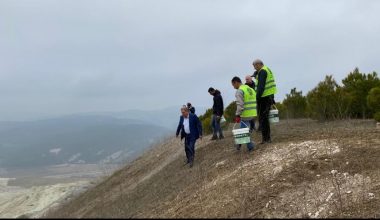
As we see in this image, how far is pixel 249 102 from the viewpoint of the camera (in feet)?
43.3

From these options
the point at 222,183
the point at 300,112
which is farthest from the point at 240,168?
the point at 300,112

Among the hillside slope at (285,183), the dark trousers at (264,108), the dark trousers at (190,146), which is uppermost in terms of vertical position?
the dark trousers at (264,108)

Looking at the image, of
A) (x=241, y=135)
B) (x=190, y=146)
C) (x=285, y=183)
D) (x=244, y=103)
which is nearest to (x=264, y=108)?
(x=244, y=103)

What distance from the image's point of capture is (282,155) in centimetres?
1225

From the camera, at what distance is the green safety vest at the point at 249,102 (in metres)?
13.1

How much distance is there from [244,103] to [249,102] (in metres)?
0.12

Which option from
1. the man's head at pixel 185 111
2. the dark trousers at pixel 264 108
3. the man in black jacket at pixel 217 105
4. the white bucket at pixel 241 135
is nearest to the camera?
the white bucket at pixel 241 135

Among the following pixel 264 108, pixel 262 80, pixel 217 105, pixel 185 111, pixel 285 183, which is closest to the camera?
pixel 285 183

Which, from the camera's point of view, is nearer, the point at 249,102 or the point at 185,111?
the point at 249,102

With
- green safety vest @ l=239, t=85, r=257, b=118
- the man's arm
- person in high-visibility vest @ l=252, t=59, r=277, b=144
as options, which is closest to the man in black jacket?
person in high-visibility vest @ l=252, t=59, r=277, b=144

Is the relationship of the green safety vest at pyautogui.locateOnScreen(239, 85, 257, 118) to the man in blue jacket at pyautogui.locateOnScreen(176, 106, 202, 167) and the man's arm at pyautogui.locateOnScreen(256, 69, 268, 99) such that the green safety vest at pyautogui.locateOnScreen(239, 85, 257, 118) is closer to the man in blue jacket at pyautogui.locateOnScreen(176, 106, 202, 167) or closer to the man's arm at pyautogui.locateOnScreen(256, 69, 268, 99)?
the man's arm at pyautogui.locateOnScreen(256, 69, 268, 99)

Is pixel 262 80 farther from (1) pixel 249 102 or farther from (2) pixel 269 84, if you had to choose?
(1) pixel 249 102

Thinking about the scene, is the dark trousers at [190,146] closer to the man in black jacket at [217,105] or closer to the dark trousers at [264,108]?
the dark trousers at [264,108]

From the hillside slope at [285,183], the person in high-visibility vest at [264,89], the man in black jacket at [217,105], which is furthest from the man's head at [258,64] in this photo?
the man in black jacket at [217,105]
